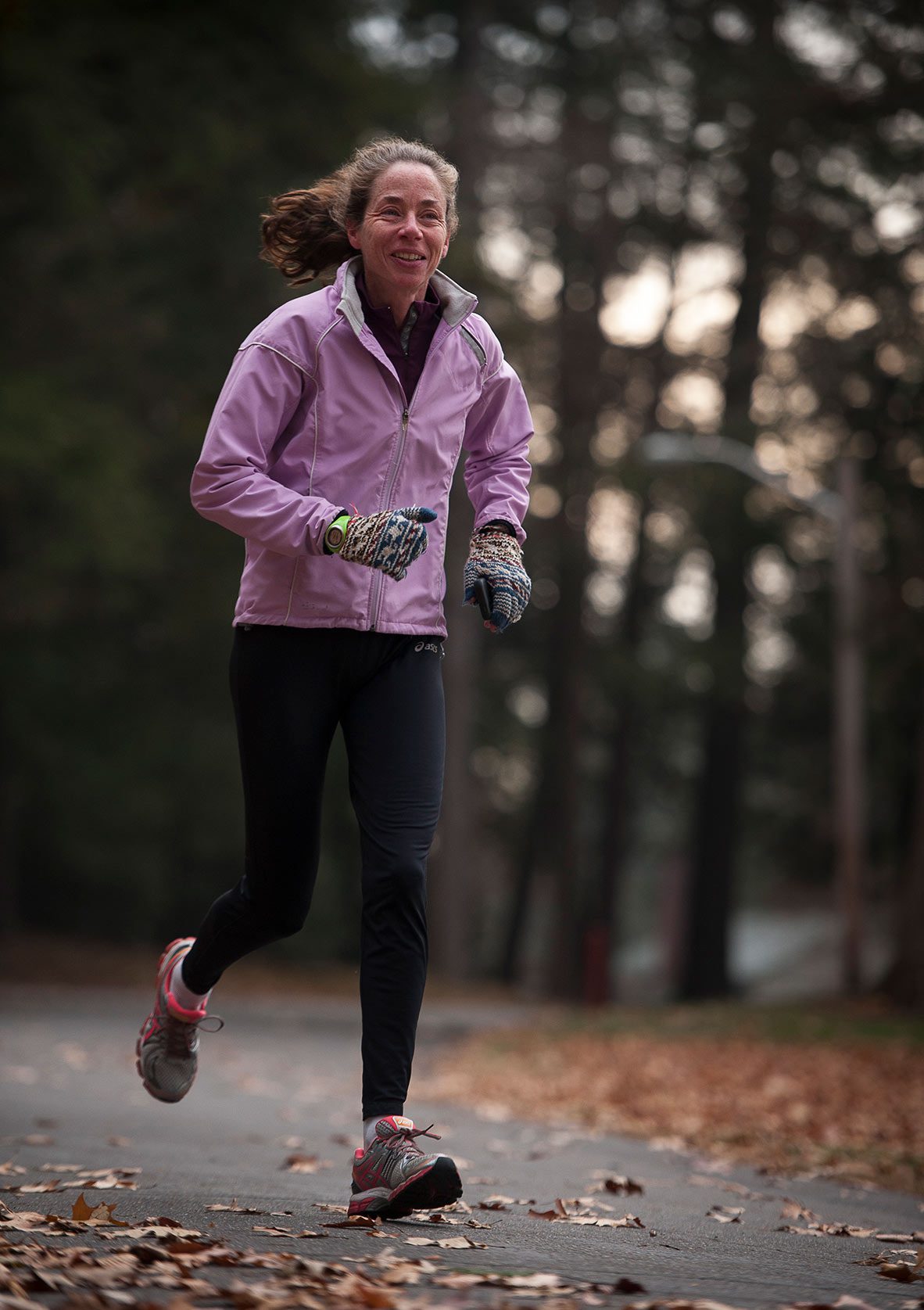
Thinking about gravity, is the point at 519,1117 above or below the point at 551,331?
below

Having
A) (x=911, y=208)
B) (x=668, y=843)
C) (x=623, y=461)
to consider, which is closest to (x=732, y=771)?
(x=623, y=461)

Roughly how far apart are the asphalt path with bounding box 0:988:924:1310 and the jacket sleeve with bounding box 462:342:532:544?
1.85m

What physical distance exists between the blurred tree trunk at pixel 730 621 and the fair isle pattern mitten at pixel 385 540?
51.5 ft

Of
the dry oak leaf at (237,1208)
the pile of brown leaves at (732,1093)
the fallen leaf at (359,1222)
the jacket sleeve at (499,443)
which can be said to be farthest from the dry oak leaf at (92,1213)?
the pile of brown leaves at (732,1093)

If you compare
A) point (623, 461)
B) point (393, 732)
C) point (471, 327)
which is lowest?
point (393, 732)

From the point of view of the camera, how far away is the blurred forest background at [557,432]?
18.0 meters

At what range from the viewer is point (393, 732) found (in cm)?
430

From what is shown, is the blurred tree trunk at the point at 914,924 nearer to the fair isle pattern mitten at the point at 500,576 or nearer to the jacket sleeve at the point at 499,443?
the jacket sleeve at the point at 499,443

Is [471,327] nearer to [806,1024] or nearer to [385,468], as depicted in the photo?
[385,468]

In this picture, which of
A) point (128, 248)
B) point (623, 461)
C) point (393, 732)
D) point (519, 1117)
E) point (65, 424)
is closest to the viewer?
point (393, 732)

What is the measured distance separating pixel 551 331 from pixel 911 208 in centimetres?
1008

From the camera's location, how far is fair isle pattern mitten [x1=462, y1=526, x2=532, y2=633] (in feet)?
14.1

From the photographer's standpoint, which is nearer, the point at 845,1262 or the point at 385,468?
the point at 845,1262

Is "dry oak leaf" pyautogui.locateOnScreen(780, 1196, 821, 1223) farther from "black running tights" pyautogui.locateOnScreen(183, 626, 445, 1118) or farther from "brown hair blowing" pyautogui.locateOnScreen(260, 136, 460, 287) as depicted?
"brown hair blowing" pyautogui.locateOnScreen(260, 136, 460, 287)
